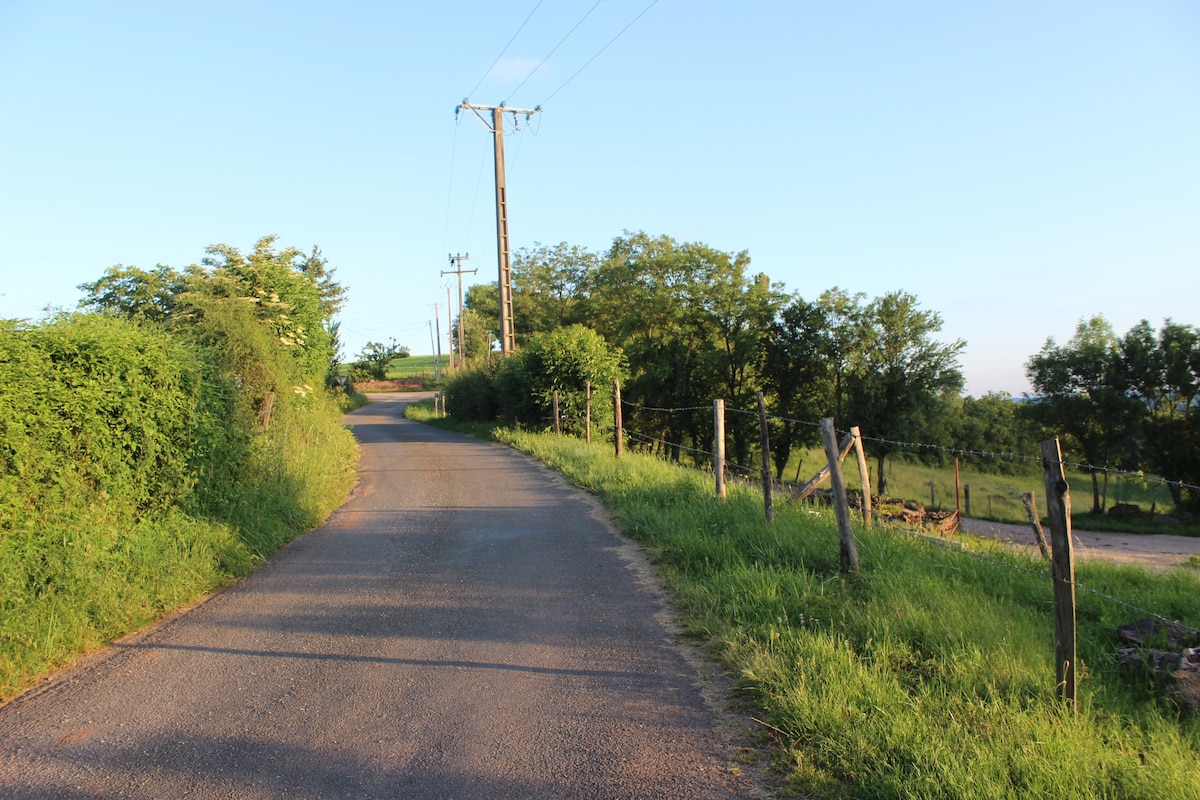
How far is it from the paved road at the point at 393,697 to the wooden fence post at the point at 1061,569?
198 cm

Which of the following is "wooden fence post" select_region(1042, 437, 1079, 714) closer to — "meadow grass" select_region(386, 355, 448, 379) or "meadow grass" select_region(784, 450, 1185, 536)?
"meadow grass" select_region(784, 450, 1185, 536)

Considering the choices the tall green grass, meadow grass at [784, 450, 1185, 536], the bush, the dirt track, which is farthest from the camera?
meadow grass at [784, 450, 1185, 536]

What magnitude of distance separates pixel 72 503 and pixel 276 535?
2.83 metres

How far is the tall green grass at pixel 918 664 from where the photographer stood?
348cm

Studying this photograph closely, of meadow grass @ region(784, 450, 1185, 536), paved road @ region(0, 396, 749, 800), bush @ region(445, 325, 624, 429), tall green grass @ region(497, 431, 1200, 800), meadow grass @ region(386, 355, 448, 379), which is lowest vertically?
meadow grass @ region(784, 450, 1185, 536)

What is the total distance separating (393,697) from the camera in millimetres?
4762

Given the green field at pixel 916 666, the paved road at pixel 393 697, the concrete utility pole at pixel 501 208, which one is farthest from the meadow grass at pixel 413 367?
the green field at pixel 916 666

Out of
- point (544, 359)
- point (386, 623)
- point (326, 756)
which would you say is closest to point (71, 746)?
point (326, 756)

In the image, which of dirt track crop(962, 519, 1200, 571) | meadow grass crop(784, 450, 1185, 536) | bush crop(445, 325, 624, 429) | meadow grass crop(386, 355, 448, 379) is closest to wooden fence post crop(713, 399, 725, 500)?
bush crop(445, 325, 624, 429)

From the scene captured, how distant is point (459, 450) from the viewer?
21.3 metres

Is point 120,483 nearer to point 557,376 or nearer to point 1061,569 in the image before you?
point 1061,569

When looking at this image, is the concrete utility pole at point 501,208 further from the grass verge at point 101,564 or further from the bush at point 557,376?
the grass verge at point 101,564

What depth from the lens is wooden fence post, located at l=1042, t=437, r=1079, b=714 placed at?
4.10 metres

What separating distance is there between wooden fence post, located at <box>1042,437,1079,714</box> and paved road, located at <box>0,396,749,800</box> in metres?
1.98
